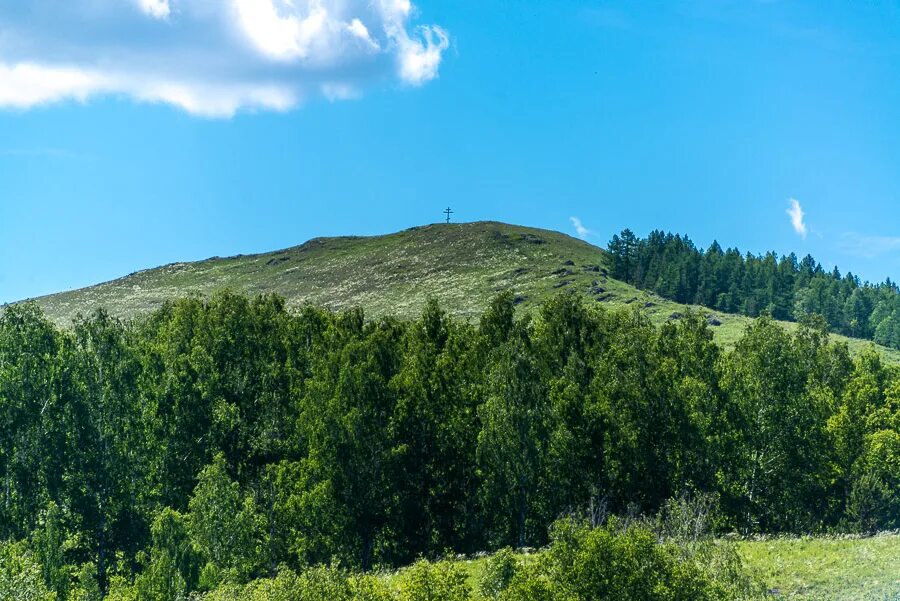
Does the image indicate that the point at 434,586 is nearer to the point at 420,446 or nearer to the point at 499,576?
the point at 499,576

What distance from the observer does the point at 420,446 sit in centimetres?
6700

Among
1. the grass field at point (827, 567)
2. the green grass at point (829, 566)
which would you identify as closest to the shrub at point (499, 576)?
the grass field at point (827, 567)

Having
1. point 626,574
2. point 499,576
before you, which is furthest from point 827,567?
point 499,576

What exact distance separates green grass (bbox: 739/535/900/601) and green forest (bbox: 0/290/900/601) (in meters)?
11.8

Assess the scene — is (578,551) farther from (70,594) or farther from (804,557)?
(70,594)

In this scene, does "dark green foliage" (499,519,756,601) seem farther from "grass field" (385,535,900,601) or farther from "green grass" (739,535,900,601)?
"green grass" (739,535,900,601)

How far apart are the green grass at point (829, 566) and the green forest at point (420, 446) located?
38.7ft

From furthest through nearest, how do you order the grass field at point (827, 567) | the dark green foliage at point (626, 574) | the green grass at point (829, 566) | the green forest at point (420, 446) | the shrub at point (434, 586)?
the green forest at point (420, 446), the green grass at point (829, 566), the grass field at point (827, 567), the shrub at point (434, 586), the dark green foliage at point (626, 574)

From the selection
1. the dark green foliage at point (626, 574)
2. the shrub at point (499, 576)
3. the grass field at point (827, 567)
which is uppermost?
the dark green foliage at point (626, 574)

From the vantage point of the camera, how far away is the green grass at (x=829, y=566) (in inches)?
1441

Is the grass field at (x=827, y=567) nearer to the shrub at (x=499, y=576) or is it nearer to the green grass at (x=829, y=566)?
the green grass at (x=829, y=566)

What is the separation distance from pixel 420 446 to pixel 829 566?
1347 inches

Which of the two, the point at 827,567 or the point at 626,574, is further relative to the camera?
the point at 827,567

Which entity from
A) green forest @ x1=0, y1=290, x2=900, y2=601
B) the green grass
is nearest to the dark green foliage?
the green grass
